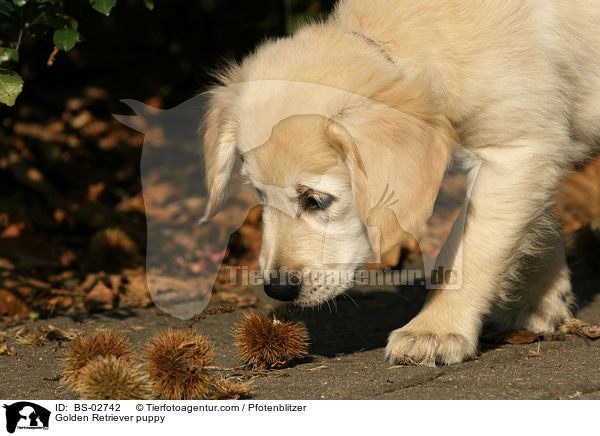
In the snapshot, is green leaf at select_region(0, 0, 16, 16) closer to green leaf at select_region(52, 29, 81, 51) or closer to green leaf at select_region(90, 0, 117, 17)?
green leaf at select_region(52, 29, 81, 51)

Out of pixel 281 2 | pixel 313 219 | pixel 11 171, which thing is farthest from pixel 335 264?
pixel 281 2

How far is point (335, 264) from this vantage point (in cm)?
349

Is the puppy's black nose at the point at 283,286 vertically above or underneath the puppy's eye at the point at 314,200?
underneath

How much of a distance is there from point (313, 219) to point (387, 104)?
0.64 metres

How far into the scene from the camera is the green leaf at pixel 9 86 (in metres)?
3.46

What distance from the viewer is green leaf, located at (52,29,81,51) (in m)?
3.65

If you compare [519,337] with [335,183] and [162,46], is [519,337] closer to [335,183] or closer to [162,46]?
[335,183]

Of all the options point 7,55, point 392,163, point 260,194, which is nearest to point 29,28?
point 7,55

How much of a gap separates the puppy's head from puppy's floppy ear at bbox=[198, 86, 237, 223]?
22 centimetres

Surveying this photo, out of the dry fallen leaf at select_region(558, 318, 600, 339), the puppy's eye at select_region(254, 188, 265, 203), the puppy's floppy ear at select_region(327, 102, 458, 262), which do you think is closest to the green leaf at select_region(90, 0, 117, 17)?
the puppy's eye at select_region(254, 188, 265, 203)

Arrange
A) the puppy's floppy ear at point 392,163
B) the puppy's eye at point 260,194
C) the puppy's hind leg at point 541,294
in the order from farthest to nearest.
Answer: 1. the puppy's hind leg at point 541,294
2. the puppy's eye at point 260,194
3. the puppy's floppy ear at point 392,163
